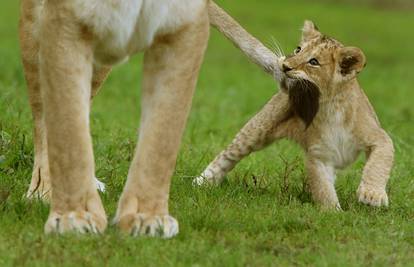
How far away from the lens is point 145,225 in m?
→ 4.55

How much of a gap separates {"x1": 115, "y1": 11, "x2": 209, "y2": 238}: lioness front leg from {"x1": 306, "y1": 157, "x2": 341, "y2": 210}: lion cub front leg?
50.8 inches

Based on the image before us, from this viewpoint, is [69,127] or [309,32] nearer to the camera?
[69,127]

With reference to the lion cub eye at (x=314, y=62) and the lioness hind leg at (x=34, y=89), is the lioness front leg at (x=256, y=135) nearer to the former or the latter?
the lion cub eye at (x=314, y=62)

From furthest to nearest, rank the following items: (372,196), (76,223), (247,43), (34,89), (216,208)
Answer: (247,43), (372,196), (34,89), (216,208), (76,223)

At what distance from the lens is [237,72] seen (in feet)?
48.7

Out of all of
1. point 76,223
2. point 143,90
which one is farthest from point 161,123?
point 76,223

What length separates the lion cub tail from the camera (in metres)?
6.20

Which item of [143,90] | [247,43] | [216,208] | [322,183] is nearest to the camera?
[143,90]

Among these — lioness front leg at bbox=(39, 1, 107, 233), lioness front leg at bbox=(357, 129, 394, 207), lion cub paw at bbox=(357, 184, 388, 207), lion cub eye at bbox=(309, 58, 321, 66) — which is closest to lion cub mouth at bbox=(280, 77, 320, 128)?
lion cub eye at bbox=(309, 58, 321, 66)

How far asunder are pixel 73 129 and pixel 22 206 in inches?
26.9

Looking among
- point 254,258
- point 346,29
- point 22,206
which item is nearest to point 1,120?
point 22,206

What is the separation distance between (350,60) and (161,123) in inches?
75.5

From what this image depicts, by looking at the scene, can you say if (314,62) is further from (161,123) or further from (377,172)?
(161,123)

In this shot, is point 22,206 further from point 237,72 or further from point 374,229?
point 237,72
